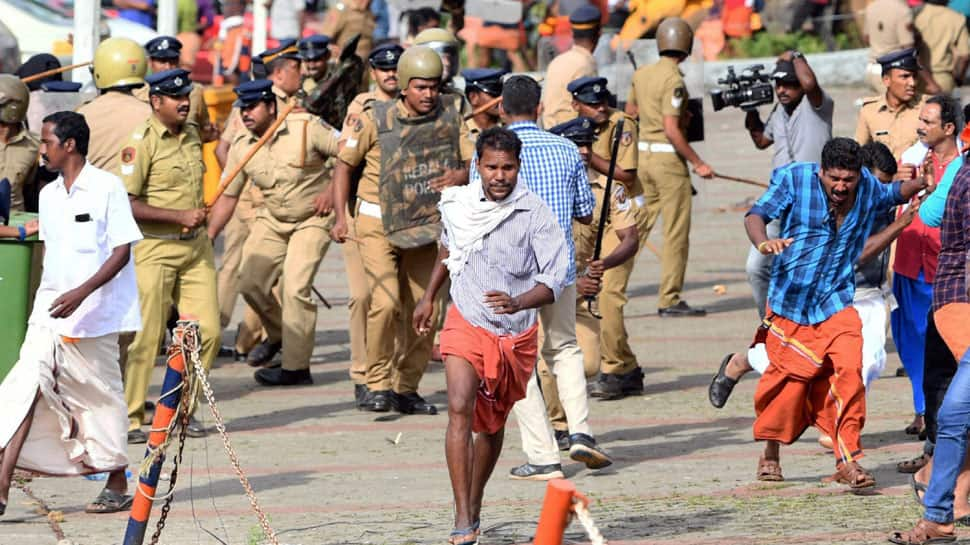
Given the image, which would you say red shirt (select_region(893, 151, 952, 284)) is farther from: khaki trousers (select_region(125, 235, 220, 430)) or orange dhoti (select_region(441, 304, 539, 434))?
khaki trousers (select_region(125, 235, 220, 430))

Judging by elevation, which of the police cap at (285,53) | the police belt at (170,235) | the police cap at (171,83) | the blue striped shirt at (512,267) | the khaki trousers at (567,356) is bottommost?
the khaki trousers at (567,356)

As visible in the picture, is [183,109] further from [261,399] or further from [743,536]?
[743,536]

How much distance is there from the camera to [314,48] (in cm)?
1390

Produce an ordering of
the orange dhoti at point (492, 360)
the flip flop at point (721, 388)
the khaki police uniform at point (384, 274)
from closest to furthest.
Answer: the orange dhoti at point (492, 360), the flip flop at point (721, 388), the khaki police uniform at point (384, 274)

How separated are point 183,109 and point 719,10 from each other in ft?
49.6

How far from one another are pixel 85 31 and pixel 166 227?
440 centimetres

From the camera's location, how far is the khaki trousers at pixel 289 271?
40.5 feet

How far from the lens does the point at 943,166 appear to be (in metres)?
10.1

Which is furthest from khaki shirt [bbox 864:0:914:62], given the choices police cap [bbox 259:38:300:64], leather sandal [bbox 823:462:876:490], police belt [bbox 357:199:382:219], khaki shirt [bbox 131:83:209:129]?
leather sandal [bbox 823:462:876:490]

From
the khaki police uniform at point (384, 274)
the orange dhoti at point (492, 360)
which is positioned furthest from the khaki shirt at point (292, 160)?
the orange dhoti at point (492, 360)

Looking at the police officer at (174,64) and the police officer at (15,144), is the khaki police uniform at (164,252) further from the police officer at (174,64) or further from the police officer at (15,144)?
the police officer at (174,64)

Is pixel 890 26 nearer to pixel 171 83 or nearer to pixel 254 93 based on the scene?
pixel 254 93

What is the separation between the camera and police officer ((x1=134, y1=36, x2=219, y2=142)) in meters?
12.9

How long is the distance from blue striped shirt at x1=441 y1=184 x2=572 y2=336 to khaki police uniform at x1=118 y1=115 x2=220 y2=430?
2935 millimetres
